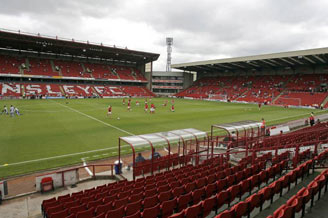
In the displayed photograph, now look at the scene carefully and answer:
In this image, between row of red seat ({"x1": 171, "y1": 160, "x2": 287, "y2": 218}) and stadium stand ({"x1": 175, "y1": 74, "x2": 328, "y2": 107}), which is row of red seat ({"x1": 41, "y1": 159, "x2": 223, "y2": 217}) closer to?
row of red seat ({"x1": 171, "y1": 160, "x2": 287, "y2": 218})

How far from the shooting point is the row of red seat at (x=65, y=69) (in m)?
58.0

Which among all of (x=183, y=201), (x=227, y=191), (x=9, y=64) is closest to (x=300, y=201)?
(x=227, y=191)

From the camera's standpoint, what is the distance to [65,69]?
66562mm

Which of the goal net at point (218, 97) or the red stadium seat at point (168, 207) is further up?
the goal net at point (218, 97)

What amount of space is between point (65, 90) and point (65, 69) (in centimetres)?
1024

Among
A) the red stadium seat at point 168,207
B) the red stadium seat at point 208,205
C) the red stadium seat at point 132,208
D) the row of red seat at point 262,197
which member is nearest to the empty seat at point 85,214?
the red stadium seat at point 132,208

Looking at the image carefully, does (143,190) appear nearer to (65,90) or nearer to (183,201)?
(183,201)

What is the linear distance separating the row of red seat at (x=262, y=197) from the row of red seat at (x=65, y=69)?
67355 mm

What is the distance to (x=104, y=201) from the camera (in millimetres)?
5730

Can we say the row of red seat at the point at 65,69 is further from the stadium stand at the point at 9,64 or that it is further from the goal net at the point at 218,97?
the goal net at the point at 218,97

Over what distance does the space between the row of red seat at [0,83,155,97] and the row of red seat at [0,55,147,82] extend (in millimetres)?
3686

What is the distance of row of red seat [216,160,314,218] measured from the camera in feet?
14.5

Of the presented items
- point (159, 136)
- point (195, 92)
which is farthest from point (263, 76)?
point (159, 136)

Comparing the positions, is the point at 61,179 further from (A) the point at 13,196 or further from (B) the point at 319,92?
(B) the point at 319,92
